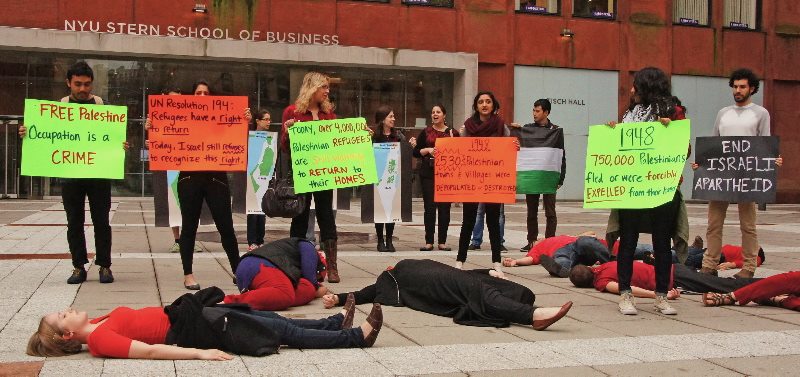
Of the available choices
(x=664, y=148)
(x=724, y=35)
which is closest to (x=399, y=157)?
(x=664, y=148)

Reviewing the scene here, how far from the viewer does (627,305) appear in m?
6.89

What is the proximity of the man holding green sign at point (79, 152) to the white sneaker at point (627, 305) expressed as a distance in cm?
446

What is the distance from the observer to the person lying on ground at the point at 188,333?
4.90 m

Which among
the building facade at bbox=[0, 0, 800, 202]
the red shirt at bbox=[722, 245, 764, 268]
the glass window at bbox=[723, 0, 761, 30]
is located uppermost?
the glass window at bbox=[723, 0, 761, 30]

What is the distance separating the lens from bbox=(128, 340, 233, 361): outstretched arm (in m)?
4.86

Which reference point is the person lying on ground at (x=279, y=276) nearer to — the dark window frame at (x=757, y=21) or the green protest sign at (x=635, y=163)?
the green protest sign at (x=635, y=163)

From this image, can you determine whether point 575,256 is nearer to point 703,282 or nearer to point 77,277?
point 703,282

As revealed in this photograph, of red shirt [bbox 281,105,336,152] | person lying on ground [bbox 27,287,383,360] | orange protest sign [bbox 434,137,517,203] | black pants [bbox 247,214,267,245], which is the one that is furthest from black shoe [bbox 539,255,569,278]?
black pants [bbox 247,214,267,245]

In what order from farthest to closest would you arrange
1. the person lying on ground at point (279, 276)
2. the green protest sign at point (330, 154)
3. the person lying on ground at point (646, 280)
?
the green protest sign at point (330, 154)
the person lying on ground at point (646, 280)
the person lying on ground at point (279, 276)

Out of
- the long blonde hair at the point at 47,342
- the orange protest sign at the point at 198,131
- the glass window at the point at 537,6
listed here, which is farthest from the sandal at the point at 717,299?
the glass window at the point at 537,6

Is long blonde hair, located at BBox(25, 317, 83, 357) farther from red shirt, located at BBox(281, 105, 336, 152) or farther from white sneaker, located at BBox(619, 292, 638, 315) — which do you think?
red shirt, located at BBox(281, 105, 336, 152)

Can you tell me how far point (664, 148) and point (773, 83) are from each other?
29.2 meters

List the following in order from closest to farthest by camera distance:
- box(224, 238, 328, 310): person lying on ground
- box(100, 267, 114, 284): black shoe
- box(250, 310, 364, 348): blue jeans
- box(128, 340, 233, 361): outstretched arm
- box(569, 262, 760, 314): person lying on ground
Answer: box(128, 340, 233, 361): outstretched arm → box(250, 310, 364, 348): blue jeans → box(224, 238, 328, 310): person lying on ground → box(569, 262, 760, 314): person lying on ground → box(100, 267, 114, 284): black shoe

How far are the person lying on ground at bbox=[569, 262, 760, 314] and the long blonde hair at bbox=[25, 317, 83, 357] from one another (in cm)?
463
